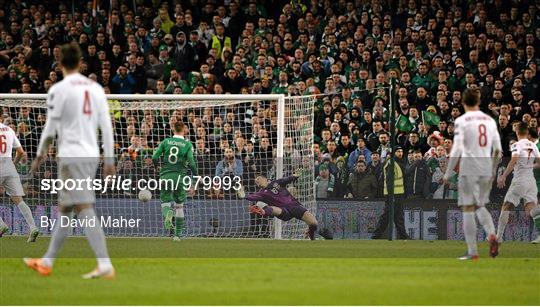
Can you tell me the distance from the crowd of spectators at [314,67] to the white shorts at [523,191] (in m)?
1.82

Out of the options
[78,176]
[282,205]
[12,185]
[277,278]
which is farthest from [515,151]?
[78,176]

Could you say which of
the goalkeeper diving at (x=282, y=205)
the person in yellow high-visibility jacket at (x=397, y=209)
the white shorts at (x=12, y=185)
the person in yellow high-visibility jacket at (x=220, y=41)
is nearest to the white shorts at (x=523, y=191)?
the person in yellow high-visibility jacket at (x=397, y=209)

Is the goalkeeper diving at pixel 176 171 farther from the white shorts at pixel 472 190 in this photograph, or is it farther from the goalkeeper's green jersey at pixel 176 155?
the white shorts at pixel 472 190

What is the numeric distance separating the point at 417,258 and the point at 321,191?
20.4ft

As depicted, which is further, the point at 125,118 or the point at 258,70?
the point at 258,70

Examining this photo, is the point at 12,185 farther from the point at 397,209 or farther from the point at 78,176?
the point at 78,176

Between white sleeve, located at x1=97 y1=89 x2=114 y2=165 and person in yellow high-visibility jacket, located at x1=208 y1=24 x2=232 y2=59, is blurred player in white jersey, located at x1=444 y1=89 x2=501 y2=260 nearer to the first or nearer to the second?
white sleeve, located at x1=97 y1=89 x2=114 y2=165

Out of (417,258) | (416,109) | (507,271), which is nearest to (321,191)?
(416,109)

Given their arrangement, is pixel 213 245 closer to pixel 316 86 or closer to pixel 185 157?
pixel 185 157

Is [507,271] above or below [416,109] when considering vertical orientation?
below

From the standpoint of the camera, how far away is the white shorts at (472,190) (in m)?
14.8

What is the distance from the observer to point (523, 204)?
2120 cm

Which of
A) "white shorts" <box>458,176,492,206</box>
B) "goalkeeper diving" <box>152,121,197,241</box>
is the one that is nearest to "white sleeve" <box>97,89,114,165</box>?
"white shorts" <box>458,176,492,206</box>

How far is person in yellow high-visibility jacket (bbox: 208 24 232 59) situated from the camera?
87.8ft
